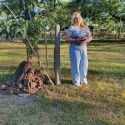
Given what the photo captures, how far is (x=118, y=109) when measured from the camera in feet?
12.8

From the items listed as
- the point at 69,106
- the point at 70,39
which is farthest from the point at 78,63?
the point at 69,106

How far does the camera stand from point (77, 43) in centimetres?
473

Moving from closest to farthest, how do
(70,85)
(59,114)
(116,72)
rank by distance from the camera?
1. (59,114)
2. (70,85)
3. (116,72)

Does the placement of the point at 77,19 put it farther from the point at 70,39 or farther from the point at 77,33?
the point at 70,39

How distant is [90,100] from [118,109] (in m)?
0.57

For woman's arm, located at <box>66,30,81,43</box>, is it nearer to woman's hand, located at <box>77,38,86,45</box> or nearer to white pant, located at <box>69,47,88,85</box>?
woman's hand, located at <box>77,38,86,45</box>

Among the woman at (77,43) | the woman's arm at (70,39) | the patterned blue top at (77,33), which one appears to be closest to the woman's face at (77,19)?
the woman at (77,43)

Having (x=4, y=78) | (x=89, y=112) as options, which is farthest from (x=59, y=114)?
(x=4, y=78)

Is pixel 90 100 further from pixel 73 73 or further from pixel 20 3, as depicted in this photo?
pixel 20 3

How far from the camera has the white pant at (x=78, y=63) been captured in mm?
4793

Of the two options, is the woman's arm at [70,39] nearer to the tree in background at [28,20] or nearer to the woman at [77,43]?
the woman at [77,43]

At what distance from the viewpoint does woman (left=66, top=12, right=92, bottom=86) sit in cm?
466

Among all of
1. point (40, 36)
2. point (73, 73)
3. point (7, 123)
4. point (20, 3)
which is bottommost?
point (7, 123)

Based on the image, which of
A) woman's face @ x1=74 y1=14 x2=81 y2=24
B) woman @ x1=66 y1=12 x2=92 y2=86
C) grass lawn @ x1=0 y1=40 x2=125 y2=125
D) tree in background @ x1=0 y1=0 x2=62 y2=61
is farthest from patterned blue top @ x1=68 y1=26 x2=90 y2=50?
grass lawn @ x1=0 y1=40 x2=125 y2=125
